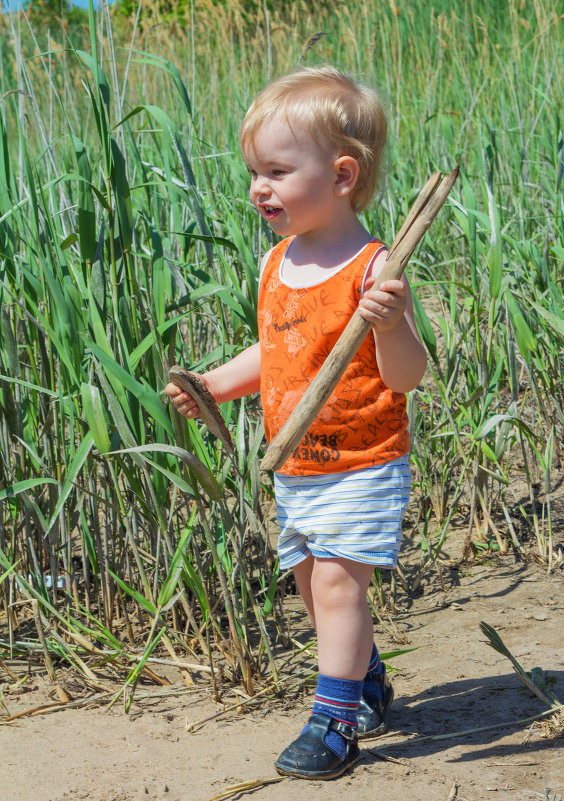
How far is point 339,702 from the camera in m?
1.29

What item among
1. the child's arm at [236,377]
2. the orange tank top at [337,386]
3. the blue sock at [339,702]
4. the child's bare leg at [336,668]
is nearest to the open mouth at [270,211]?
the orange tank top at [337,386]

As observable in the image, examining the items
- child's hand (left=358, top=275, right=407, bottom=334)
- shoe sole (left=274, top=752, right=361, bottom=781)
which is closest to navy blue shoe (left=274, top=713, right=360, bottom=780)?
shoe sole (left=274, top=752, right=361, bottom=781)

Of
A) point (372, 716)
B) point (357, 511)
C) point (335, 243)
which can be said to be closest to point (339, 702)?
point (372, 716)

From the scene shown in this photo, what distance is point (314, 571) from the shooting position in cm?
130

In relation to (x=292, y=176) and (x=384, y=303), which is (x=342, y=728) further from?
(x=292, y=176)

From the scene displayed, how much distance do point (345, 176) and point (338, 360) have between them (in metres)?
0.37

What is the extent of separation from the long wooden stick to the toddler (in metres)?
0.17

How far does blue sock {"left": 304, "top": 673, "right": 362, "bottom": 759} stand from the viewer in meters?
1.29

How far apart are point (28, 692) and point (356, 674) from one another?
0.67 metres

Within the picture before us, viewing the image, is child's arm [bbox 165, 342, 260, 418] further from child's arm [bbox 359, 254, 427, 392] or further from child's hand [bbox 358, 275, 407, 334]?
child's hand [bbox 358, 275, 407, 334]

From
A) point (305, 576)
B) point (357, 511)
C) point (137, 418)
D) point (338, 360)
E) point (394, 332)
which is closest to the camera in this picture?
point (338, 360)

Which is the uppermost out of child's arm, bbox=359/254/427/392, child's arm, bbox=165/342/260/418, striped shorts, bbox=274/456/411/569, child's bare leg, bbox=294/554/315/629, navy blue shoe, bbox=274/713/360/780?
child's arm, bbox=359/254/427/392

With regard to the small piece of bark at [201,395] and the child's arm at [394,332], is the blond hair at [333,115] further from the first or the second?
the small piece of bark at [201,395]

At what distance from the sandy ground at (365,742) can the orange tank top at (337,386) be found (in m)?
0.47
